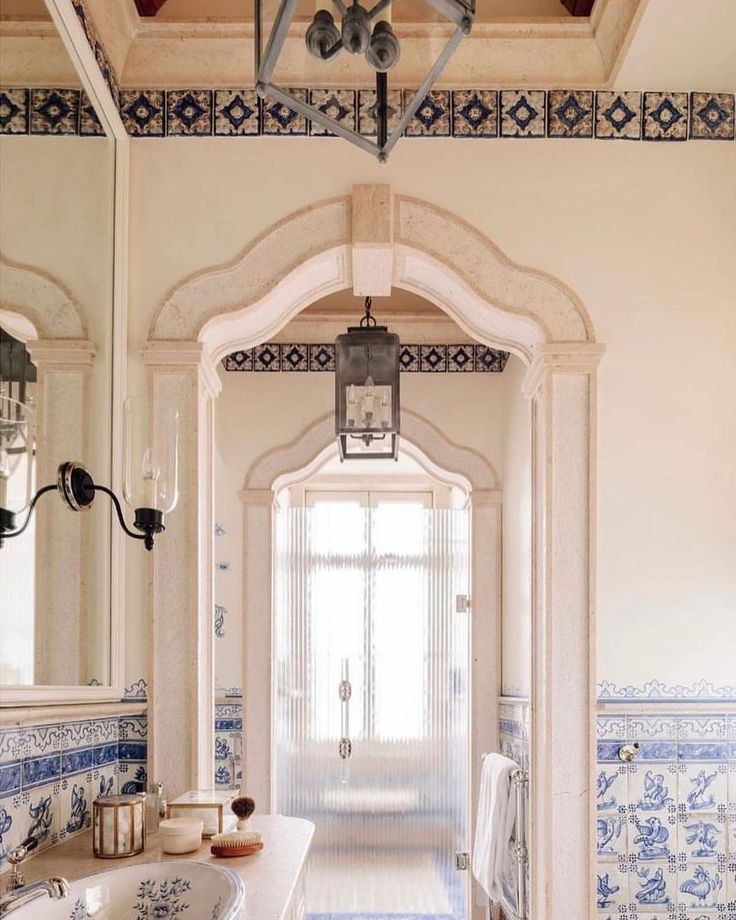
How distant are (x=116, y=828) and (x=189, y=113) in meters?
1.95

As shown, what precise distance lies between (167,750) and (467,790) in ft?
9.28

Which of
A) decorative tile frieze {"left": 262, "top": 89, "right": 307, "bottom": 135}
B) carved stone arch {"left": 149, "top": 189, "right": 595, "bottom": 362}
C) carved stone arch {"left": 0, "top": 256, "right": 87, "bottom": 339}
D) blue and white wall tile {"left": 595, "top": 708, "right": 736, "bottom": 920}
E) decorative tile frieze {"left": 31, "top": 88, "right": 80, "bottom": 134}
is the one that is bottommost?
blue and white wall tile {"left": 595, "top": 708, "right": 736, "bottom": 920}

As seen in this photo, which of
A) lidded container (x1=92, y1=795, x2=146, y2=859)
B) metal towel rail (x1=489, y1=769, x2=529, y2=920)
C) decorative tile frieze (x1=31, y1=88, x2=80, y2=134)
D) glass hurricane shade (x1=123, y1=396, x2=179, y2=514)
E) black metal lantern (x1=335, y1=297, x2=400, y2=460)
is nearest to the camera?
decorative tile frieze (x1=31, y1=88, x2=80, y2=134)

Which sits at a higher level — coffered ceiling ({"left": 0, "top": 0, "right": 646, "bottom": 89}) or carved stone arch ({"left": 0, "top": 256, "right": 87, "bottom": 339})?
coffered ceiling ({"left": 0, "top": 0, "right": 646, "bottom": 89})

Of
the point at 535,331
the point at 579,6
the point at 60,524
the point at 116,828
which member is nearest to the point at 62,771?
the point at 116,828

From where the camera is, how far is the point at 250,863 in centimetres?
241

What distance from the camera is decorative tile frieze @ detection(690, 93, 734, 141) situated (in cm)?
320

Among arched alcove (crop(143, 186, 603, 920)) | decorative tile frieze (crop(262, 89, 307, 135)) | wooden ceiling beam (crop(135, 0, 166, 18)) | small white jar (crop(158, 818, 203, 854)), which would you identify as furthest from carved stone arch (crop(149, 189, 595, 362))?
small white jar (crop(158, 818, 203, 854))

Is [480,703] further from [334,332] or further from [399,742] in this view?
[334,332]

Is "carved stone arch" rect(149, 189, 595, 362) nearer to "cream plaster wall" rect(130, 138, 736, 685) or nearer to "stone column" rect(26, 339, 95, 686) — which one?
"cream plaster wall" rect(130, 138, 736, 685)

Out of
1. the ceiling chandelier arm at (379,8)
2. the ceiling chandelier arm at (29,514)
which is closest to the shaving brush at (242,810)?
the ceiling chandelier arm at (29,514)

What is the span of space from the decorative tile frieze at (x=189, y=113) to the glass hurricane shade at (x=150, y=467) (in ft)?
3.13

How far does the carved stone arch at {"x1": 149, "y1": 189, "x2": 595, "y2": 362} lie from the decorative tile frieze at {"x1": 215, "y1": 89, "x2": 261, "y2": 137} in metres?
0.29

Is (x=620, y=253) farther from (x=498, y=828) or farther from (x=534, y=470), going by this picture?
(x=498, y=828)
